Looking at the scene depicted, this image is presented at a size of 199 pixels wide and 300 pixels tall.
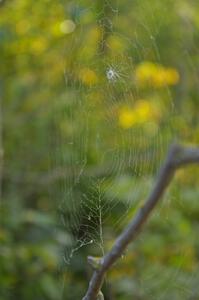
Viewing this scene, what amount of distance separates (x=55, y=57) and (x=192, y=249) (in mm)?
970

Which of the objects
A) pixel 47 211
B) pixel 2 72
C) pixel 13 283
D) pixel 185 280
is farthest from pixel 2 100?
pixel 185 280

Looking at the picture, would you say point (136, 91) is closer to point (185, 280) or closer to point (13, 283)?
point (185, 280)

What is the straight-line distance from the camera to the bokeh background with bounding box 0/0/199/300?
2.18 metres

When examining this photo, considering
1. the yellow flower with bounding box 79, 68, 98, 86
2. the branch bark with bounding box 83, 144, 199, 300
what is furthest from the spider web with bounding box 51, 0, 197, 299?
the branch bark with bounding box 83, 144, 199, 300

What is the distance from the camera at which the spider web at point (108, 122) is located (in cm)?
183

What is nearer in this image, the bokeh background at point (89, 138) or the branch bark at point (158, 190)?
the branch bark at point (158, 190)

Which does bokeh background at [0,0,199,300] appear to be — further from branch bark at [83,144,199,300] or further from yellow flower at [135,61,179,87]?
branch bark at [83,144,199,300]

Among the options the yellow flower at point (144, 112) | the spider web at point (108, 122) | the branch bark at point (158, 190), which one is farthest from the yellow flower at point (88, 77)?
the branch bark at point (158, 190)

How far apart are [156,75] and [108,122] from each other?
53.7 inches

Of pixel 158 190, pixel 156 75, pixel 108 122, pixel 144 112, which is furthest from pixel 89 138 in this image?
pixel 158 190

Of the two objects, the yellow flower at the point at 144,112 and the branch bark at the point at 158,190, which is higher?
the branch bark at the point at 158,190

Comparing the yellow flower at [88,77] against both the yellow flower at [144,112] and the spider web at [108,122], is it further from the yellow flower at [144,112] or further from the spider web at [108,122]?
the yellow flower at [144,112]

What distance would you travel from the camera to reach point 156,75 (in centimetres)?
330

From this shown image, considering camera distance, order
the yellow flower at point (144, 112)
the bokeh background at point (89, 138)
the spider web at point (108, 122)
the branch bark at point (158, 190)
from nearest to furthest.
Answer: the branch bark at point (158, 190) → the spider web at point (108, 122) → the bokeh background at point (89, 138) → the yellow flower at point (144, 112)
